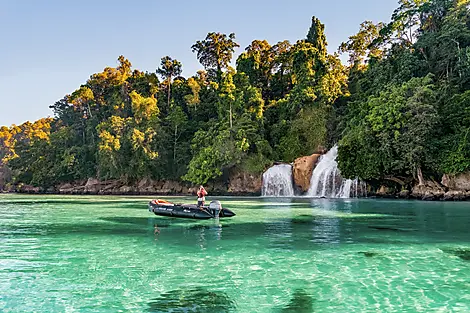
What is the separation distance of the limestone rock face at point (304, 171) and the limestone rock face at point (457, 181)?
10766 millimetres

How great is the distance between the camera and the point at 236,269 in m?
7.82

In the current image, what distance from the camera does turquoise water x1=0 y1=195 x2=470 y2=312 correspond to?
19.1 ft

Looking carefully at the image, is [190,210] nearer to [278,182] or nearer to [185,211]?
[185,211]

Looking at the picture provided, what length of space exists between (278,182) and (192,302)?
3315 cm

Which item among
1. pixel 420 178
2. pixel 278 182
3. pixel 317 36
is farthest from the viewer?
pixel 317 36

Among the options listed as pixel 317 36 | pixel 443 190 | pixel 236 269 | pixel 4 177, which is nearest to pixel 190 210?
pixel 236 269

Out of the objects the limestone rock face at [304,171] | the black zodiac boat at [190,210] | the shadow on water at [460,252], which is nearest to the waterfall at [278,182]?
the limestone rock face at [304,171]

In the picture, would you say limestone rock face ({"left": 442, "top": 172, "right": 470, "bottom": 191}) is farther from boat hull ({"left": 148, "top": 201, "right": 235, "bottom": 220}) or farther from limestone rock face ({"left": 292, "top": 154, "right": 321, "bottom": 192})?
boat hull ({"left": 148, "top": 201, "right": 235, "bottom": 220})

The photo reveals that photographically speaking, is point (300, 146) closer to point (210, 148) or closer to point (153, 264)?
point (210, 148)

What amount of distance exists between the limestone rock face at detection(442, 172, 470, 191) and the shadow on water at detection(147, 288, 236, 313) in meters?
26.5

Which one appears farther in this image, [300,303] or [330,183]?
[330,183]

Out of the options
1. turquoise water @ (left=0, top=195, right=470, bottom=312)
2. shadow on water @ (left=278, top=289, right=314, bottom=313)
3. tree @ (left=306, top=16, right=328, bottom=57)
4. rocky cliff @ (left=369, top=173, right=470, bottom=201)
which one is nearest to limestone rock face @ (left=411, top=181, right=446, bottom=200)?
rocky cliff @ (left=369, top=173, right=470, bottom=201)

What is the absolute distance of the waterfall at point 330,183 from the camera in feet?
110

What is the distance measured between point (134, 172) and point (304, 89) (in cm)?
2173
